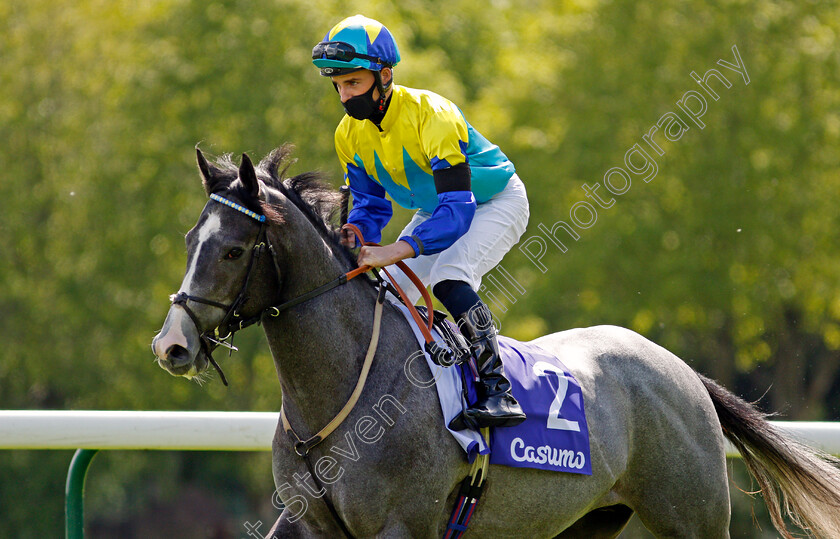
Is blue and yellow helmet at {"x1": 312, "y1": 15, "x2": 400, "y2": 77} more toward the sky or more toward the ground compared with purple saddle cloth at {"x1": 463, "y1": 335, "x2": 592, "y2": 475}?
more toward the sky

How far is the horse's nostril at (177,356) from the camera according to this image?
2.93 meters

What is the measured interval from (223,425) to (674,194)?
11981 mm

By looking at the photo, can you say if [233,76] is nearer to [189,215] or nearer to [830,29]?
[189,215]

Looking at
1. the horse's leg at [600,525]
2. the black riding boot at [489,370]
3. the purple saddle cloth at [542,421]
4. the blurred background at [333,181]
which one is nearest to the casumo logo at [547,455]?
the purple saddle cloth at [542,421]

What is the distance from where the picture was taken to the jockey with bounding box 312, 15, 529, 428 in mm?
3475

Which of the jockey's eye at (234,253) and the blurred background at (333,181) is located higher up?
the jockey's eye at (234,253)

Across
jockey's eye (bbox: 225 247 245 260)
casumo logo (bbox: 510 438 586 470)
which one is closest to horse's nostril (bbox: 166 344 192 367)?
jockey's eye (bbox: 225 247 245 260)

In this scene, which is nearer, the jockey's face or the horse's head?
the horse's head

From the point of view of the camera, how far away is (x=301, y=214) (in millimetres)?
3379

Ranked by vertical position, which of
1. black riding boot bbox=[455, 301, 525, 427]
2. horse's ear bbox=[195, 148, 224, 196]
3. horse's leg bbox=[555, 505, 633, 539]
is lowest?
horse's leg bbox=[555, 505, 633, 539]

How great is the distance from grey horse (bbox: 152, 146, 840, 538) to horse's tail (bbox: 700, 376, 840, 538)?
519 millimetres

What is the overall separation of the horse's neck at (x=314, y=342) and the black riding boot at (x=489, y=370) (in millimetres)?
314

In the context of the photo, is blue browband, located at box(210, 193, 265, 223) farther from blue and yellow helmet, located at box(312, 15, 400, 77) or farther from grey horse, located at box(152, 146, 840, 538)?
blue and yellow helmet, located at box(312, 15, 400, 77)

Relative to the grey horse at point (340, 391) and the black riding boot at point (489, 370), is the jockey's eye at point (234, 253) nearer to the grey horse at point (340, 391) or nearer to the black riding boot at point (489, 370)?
the grey horse at point (340, 391)
